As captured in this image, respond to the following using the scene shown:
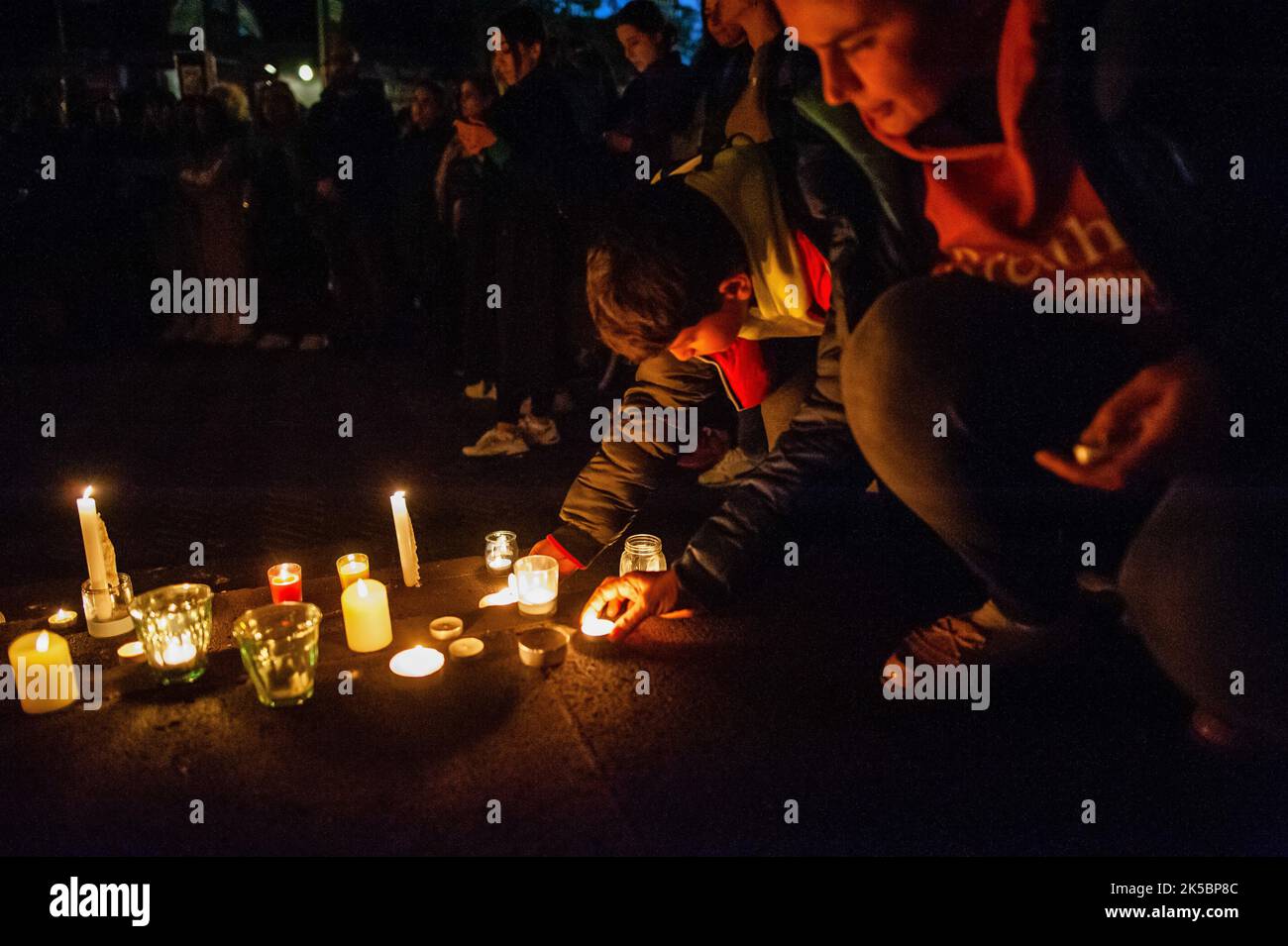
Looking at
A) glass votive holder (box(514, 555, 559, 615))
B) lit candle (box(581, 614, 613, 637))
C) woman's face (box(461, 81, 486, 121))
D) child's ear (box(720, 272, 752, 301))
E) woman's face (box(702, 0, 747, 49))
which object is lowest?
lit candle (box(581, 614, 613, 637))

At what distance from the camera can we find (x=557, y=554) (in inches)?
122

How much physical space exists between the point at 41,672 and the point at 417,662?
3.00 ft

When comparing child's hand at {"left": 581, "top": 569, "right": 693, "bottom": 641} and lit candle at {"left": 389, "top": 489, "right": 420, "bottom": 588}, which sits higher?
lit candle at {"left": 389, "top": 489, "right": 420, "bottom": 588}

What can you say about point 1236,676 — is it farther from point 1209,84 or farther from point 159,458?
point 159,458

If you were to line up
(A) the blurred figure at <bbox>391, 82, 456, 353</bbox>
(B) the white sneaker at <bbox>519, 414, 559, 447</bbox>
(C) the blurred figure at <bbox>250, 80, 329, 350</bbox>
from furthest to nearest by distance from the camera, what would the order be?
1. (C) the blurred figure at <bbox>250, 80, 329, 350</bbox>
2. (A) the blurred figure at <bbox>391, 82, 456, 353</bbox>
3. (B) the white sneaker at <bbox>519, 414, 559, 447</bbox>

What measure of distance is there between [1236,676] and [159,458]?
15.8ft

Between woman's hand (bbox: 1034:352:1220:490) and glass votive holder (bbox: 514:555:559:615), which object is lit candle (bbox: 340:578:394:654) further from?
woman's hand (bbox: 1034:352:1220:490)

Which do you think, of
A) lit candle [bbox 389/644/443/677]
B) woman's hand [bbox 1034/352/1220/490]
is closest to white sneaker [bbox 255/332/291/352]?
lit candle [bbox 389/644/443/677]

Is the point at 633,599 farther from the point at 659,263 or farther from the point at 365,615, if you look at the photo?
the point at 659,263

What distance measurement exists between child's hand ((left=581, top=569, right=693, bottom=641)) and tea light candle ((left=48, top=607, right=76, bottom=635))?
1587 millimetres

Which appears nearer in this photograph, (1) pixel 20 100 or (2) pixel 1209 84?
(2) pixel 1209 84

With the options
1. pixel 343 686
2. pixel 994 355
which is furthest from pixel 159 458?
pixel 994 355

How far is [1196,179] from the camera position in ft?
5.75

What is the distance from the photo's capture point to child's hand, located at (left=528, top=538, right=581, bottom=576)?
309 centimetres
